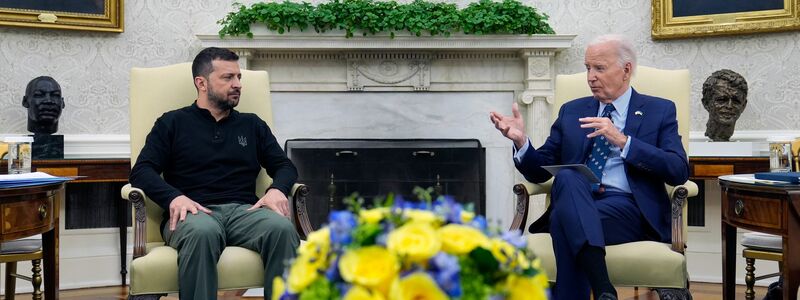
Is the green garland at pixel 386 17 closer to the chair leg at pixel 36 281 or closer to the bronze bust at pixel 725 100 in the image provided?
the bronze bust at pixel 725 100

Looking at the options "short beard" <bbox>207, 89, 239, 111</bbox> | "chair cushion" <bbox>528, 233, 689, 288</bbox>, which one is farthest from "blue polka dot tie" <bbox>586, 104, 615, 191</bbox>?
"short beard" <bbox>207, 89, 239, 111</bbox>

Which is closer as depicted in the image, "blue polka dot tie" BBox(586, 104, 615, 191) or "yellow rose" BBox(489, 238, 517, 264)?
"yellow rose" BBox(489, 238, 517, 264)

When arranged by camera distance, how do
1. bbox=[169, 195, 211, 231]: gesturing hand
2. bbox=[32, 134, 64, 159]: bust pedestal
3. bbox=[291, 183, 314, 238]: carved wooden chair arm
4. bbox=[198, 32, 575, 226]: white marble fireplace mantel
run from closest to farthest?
bbox=[169, 195, 211, 231]: gesturing hand < bbox=[291, 183, 314, 238]: carved wooden chair arm < bbox=[32, 134, 64, 159]: bust pedestal < bbox=[198, 32, 575, 226]: white marble fireplace mantel

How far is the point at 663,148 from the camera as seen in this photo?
2781 mm

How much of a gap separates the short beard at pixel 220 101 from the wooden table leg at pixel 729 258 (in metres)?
2.02

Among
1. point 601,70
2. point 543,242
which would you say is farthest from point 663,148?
point 543,242

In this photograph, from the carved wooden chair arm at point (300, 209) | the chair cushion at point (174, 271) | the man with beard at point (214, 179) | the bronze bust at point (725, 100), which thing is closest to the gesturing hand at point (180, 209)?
the man with beard at point (214, 179)

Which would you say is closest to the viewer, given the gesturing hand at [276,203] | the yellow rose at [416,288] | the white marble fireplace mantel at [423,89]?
the yellow rose at [416,288]

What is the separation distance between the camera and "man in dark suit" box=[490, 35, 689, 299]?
244 cm

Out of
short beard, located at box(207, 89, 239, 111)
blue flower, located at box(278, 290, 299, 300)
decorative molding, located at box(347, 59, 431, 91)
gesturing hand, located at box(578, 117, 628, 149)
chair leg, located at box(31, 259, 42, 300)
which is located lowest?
chair leg, located at box(31, 259, 42, 300)

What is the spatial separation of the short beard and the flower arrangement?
1.87m

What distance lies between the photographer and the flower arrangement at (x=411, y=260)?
1.06 meters

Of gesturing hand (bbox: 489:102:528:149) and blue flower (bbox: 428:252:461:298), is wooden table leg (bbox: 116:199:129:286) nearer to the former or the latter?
gesturing hand (bbox: 489:102:528:149)

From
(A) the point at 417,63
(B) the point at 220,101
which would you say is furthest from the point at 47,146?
(A) the point at 417,63
